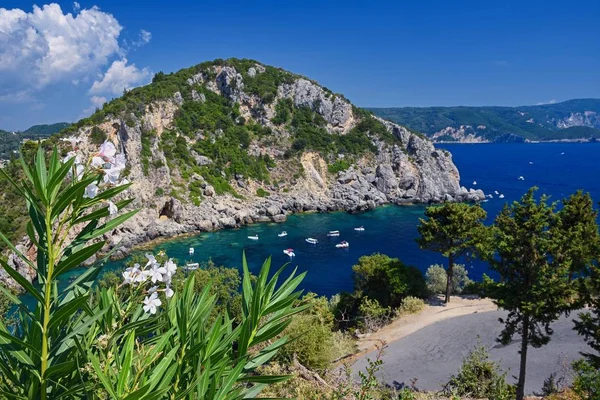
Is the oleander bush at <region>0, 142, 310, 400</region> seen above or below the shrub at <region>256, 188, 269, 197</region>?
above

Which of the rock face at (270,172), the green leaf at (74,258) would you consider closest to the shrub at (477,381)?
the green leaf at (74,258)

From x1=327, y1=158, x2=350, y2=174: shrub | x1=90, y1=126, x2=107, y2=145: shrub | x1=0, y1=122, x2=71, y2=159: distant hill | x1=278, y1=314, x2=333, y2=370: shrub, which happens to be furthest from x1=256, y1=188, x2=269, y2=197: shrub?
x1=278, y1=314, x2=333, y2=370: shrub

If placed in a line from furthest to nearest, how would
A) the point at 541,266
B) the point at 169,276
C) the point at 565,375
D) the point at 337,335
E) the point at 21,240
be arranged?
the point at 21,240
the point at 337,335
the point at 565,375
the point at 541,266
the point at 169,276

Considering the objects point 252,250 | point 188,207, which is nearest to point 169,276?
point 252,250

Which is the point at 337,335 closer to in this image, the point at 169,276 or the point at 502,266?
the point at 502,266

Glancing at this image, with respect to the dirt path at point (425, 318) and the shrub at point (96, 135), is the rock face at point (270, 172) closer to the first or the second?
the shrub at point (96, 135)

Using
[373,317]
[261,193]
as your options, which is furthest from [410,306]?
[261,193]

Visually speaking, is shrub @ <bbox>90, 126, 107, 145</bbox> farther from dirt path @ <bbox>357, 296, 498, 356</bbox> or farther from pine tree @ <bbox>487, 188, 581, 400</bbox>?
pine tree @ <bbox>487, 188, 581, 400</bbox>
